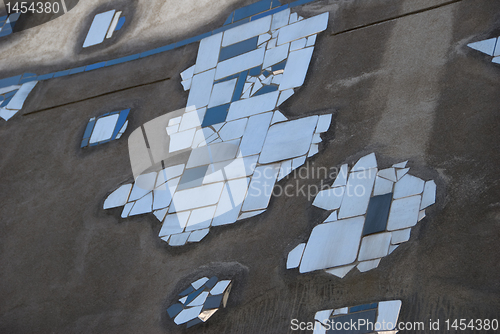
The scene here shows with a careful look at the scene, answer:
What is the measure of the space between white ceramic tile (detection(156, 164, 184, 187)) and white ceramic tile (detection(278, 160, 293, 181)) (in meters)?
1.06

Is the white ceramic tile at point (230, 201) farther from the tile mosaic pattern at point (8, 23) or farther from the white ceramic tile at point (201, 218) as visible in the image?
the tile mosaic pattern at point (8, 23)

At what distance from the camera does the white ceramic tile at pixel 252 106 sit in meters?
5.11

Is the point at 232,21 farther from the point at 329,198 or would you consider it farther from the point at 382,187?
the point at 382,187

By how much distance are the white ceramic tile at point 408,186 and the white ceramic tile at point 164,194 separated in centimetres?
212

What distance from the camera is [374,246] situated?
150 inches

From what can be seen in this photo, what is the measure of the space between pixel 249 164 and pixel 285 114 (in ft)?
2.09

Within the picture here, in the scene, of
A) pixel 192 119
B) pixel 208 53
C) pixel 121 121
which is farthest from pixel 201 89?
pixel 121 121

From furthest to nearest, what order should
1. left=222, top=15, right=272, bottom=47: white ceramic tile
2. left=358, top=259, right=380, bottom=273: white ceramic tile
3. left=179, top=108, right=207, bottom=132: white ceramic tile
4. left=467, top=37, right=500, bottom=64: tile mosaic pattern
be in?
left=222, top=15, right=272, bottom=47: white ceramic tile
left=179, top=108, right=207, bottom=132: white ceramic tile
left=467, top=37, right=500, bottom=64: tile mosaic pattern
left=358, top=259, right=380, bottom=273: white ceramic tile

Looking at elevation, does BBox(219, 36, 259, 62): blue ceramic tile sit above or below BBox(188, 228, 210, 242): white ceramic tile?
above

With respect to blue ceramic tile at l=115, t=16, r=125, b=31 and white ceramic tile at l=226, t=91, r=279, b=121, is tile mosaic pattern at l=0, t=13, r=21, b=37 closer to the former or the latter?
blue ceramic tile at l=115, t=16, r=125, b=31

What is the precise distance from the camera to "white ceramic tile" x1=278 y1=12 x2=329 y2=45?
18.0 ft

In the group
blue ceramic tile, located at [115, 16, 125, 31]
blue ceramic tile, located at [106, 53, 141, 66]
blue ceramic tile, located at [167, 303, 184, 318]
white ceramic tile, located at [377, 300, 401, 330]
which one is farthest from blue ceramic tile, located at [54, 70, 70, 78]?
white ceramic tile, located at [377, 300, 401, 330]

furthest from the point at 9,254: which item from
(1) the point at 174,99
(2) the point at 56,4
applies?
(2) the point at 56,4

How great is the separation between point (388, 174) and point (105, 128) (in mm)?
3261
